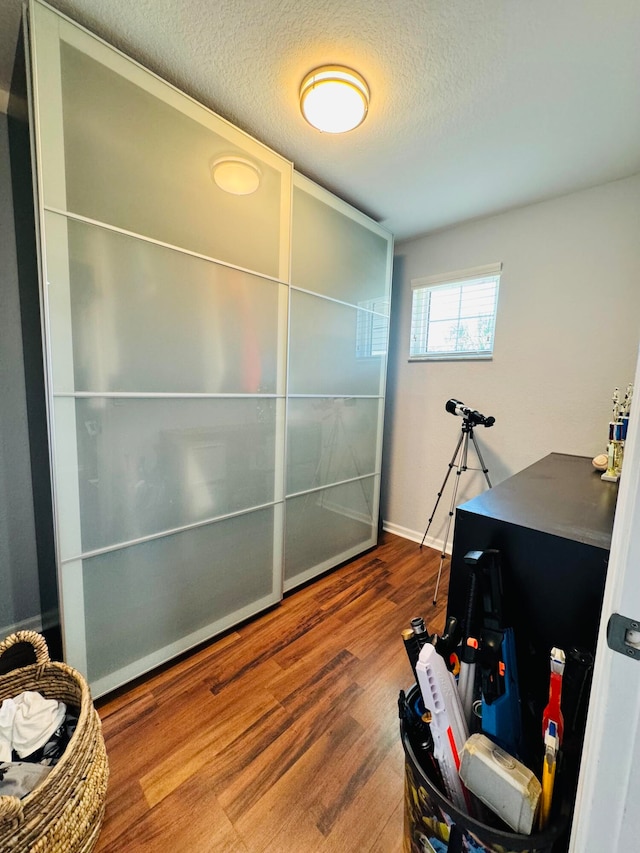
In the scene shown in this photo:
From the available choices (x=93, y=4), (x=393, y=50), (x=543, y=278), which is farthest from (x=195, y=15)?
(x=543, y=278)

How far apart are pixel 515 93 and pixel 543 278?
1.19 m

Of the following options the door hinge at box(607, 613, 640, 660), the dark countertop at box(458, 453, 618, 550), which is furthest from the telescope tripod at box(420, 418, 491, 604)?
the door hinge at box(607, 613, 640, 660)

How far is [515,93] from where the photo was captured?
1.49 meters

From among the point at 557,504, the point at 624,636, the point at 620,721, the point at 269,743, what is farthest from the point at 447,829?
the point at 557,504

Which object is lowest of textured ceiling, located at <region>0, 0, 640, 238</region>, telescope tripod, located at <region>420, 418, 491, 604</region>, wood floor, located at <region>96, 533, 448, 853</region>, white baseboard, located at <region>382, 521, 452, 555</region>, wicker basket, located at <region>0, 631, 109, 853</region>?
wood floor, located at <region>96, 533, 448, 853</region>

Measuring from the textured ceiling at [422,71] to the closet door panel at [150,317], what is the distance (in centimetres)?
74

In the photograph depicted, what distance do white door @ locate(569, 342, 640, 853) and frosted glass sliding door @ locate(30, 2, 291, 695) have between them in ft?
5.23

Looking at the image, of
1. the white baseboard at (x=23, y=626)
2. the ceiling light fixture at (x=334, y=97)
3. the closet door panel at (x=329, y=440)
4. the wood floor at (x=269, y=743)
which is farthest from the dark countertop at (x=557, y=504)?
the white baseboard at (x=23, y=626)

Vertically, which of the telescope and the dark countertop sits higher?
the telescope

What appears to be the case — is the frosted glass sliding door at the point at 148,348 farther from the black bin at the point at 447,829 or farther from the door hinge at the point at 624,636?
the door hinge at the point at 624,636

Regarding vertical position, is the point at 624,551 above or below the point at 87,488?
above

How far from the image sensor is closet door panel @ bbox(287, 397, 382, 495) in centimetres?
221

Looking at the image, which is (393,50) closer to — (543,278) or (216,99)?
(216,99)

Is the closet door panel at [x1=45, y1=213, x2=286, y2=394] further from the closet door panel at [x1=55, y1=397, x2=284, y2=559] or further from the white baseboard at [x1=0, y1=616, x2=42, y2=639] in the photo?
the white baseboard at [x1=0, y1=616, x2=42, y2=639]
